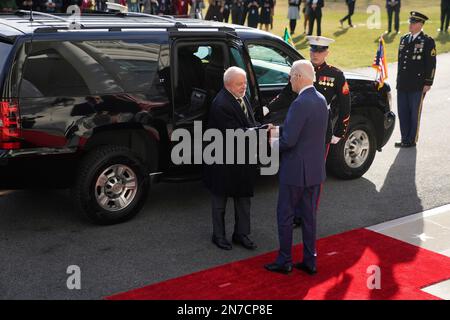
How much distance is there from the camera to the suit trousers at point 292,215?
5502 mm

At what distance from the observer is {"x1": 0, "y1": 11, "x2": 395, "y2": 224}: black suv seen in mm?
6008

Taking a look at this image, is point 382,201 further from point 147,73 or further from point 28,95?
point 28,95

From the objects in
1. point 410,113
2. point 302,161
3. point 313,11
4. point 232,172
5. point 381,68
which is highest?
point 313,11

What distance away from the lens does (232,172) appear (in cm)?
595

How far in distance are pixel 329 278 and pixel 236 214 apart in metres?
1.05

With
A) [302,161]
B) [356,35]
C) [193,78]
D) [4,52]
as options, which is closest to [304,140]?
[302,161]

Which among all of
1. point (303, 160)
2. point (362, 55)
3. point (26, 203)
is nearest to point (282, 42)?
point (303, 160)

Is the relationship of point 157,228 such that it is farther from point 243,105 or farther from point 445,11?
point 445,11

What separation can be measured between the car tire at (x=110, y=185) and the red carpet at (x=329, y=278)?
54.5 inches

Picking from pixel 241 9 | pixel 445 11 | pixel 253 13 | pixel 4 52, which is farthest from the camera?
pixel 445 11

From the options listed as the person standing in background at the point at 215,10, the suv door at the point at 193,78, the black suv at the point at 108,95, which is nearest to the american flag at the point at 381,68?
the black suv at the point at 108,95

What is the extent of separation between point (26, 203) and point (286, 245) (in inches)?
121

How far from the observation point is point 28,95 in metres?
5.96

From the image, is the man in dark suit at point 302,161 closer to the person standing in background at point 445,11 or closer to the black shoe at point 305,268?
the black shoe at point 305,268
